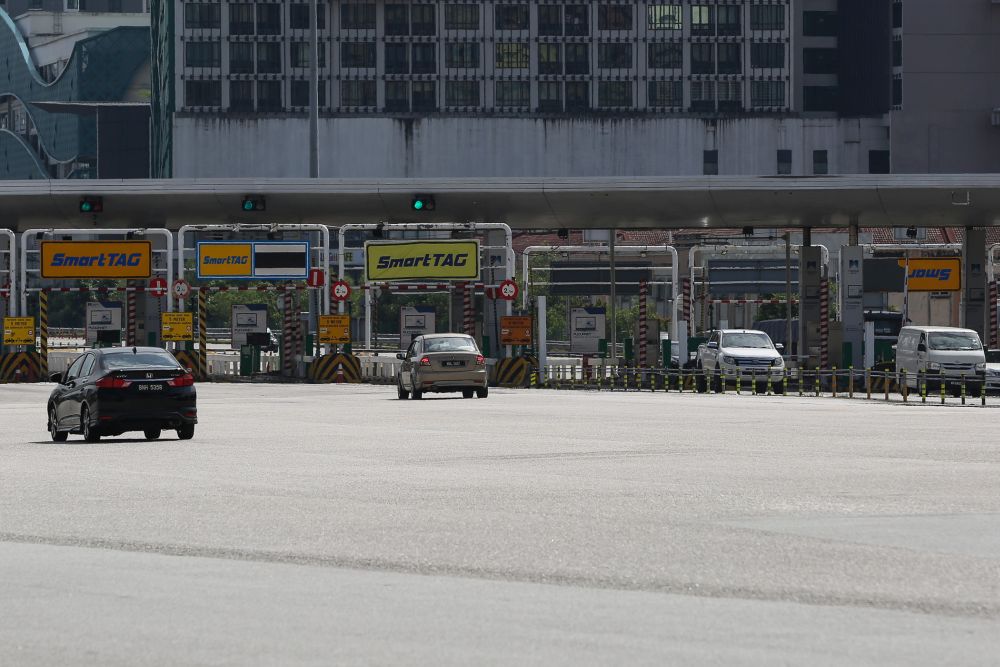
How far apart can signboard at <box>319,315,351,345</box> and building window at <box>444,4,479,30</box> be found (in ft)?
293

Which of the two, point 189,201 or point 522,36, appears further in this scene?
point 522,36

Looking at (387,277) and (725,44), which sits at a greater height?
(725,44)

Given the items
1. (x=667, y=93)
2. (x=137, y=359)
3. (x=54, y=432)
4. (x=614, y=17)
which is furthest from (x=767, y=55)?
(x=54, y=432)

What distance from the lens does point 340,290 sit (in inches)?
2082

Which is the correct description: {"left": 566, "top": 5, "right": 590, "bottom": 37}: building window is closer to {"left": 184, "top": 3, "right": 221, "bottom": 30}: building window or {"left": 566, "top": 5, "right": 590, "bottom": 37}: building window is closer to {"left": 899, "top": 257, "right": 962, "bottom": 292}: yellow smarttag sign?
{"left": 184, "top": 3, "right": 221, "bottom": 30}: building window

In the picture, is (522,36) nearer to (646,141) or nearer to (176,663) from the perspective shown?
(646,141)

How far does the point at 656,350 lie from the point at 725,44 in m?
91.2

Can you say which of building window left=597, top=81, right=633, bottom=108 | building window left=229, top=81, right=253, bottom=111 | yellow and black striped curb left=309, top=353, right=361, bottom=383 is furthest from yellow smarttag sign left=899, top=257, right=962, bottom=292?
building window left=229, top=81, right=253, bottom=111

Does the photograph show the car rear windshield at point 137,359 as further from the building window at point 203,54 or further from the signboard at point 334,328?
the building window at point 203,54

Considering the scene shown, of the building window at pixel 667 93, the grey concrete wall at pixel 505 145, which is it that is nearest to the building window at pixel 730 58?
the building window at pixel 667 93

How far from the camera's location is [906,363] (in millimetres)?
46719

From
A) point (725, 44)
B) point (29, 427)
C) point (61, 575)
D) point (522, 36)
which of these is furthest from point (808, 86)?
point (61, 575)

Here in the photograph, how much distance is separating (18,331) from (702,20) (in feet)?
307

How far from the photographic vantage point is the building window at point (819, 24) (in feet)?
459
